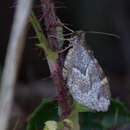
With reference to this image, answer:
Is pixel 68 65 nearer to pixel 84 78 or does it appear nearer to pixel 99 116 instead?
pixel 84 78

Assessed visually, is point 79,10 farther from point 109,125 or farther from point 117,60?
point 109,125

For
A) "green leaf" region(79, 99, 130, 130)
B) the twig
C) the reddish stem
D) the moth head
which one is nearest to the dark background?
"green leaf" region(79, 99, 130, 130)

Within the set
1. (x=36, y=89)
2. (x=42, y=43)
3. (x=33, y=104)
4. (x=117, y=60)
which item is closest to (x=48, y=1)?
(x=42, y=43)

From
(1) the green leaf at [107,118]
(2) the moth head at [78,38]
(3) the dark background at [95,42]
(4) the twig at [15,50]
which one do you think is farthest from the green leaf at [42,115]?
(3) the dark background at [95,42]

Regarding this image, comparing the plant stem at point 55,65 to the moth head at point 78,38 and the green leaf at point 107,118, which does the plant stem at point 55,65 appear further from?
the green leaf at point 107,118

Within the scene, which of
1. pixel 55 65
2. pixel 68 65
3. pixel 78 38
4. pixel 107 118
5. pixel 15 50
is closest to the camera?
pixel 15 50

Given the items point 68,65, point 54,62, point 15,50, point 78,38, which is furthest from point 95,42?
point 15,50
